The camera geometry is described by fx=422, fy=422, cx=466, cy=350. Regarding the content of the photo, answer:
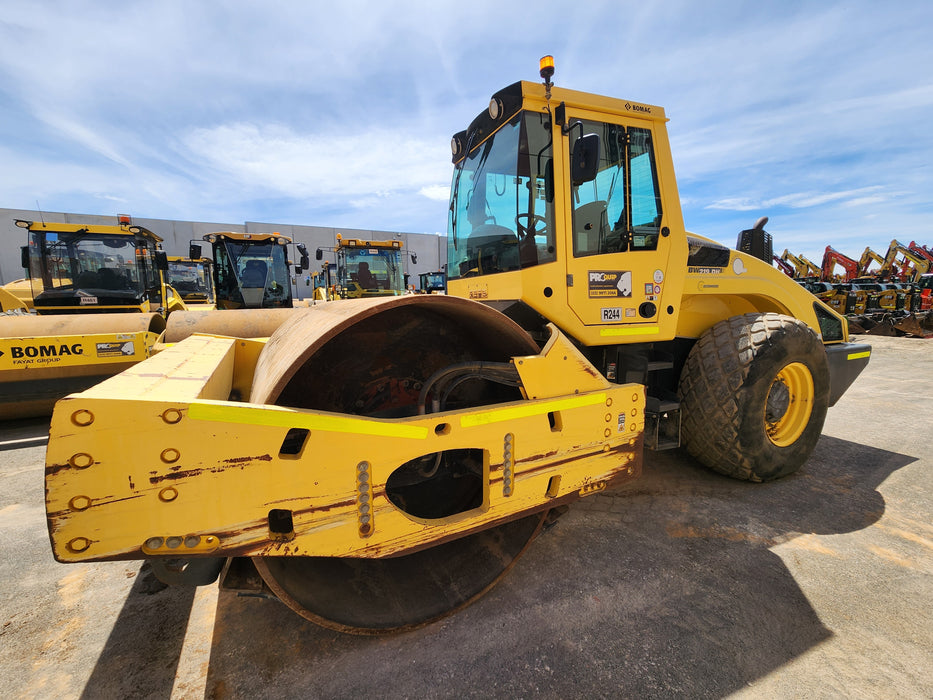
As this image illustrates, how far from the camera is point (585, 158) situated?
89.6 inches

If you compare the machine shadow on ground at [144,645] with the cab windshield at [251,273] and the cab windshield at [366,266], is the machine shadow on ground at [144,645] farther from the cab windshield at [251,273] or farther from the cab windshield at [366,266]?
the cab windshield at [366,266]

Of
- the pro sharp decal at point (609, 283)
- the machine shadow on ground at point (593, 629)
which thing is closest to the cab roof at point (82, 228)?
the machine shadow on ground at point (593, 629)

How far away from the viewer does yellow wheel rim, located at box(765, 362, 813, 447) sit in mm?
3162

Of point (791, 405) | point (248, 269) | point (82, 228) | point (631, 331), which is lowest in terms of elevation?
point (791, 405)

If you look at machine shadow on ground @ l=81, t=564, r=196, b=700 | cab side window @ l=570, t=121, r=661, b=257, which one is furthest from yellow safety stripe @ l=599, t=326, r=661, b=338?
machine shadow on ground @ l=81, t=564, r=196, b=700

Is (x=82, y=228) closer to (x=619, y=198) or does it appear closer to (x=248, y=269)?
(x=248, y=269)

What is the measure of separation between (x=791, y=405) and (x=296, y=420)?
3772 millimetres

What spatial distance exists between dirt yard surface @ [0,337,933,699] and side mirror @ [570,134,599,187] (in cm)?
210

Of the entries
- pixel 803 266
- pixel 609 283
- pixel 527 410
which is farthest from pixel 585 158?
pixel 803 266

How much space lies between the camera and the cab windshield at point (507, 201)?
8.30 feet

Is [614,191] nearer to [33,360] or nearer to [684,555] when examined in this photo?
[684,555]

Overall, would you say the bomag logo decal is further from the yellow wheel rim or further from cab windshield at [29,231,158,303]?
the yellow wheel rim

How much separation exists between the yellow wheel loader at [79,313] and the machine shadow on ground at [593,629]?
393cm

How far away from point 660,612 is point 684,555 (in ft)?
1.77
